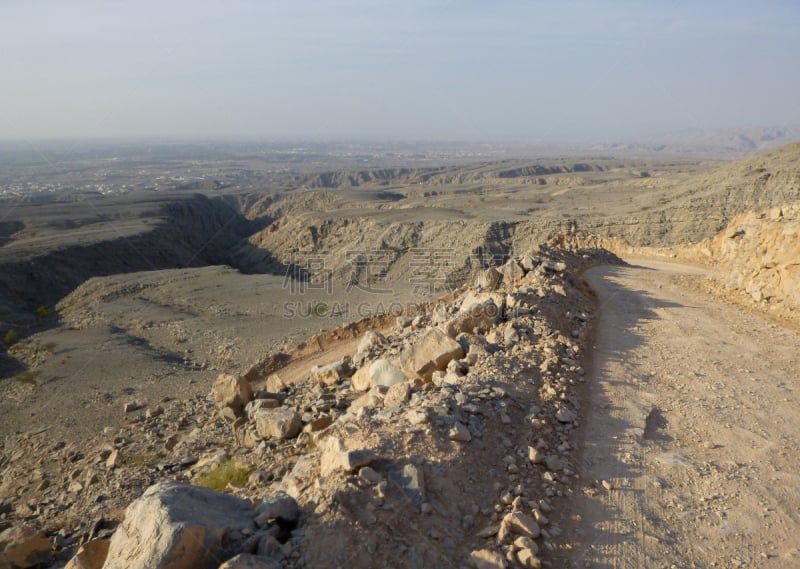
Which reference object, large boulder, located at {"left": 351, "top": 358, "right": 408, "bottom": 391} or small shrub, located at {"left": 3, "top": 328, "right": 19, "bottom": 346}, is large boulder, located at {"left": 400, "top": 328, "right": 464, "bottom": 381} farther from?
small shrub, located at {"left": 3, "top": 328, "right": 19, "bottom": 346}

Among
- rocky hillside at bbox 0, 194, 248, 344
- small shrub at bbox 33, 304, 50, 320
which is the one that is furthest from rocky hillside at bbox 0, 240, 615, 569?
rocky hillside at bbox 0, 194, 248, 344

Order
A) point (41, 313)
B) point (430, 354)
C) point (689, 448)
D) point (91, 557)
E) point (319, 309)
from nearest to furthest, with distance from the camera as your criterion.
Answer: point (91, 557), point (689, 448), point (430, 354), point (319, 309), point (41, 313)

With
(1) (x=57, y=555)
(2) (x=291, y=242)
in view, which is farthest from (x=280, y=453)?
(2) (x=291, y=242)

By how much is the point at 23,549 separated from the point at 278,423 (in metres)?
3.44

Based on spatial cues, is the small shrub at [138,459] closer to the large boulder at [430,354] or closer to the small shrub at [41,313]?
the large boulder at [430,354]

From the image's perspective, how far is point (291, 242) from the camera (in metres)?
53.1

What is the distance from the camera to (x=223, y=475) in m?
7.94

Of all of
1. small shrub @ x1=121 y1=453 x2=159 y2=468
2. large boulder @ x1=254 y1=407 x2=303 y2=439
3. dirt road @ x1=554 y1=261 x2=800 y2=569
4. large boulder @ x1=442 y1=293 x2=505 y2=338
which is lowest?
small shrub @ x1=121 y1=453 x2=159 y2=468

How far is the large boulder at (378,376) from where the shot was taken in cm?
886

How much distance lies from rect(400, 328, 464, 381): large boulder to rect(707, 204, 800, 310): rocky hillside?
26.2 ft

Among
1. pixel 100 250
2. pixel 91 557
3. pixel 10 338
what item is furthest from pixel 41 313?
pixel 91 557

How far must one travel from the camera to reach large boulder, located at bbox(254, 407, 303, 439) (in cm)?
841

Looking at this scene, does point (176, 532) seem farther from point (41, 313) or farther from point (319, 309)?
point (41, 313)

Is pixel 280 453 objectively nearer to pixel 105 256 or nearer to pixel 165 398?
pixel 165 398
